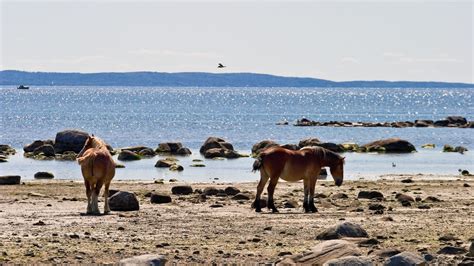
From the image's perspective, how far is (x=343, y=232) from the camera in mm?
21344

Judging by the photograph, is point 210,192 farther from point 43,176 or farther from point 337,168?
point 43,176

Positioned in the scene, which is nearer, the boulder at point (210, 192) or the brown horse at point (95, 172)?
the brown horse at point (95, 172)

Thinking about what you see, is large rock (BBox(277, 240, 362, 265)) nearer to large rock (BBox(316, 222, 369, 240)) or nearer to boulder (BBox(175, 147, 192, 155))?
large rock (BBox(316, 222, 369, 240))

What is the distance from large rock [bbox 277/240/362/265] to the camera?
18.5 metres

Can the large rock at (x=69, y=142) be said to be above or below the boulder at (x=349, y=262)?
below

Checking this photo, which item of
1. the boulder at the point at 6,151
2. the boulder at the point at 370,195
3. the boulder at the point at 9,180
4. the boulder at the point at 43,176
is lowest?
the boulder at the point at 6,151

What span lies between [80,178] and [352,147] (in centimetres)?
2947

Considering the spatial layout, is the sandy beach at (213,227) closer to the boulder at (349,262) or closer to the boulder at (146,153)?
the boulder at (349,262)

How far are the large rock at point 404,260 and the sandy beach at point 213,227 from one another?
3.43ft

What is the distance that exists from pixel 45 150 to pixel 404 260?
149 feet

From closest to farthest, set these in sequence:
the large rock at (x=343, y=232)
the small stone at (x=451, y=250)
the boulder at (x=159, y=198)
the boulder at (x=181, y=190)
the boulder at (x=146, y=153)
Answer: the small stone at (x=451, y=250) → the large rock at (x=343, y=232) → the boulder at (x=159, y=198) → the boulder at (x=181, y=190) → the boulder at (x=146, y=153)

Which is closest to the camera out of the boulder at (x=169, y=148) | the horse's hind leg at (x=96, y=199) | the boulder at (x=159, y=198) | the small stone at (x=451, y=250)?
the small stone at (x=451, y=250)

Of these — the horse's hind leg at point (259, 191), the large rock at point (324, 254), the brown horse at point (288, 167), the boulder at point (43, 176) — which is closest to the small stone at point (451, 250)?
the large rock at point (324, 254)

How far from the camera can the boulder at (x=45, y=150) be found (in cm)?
6075
